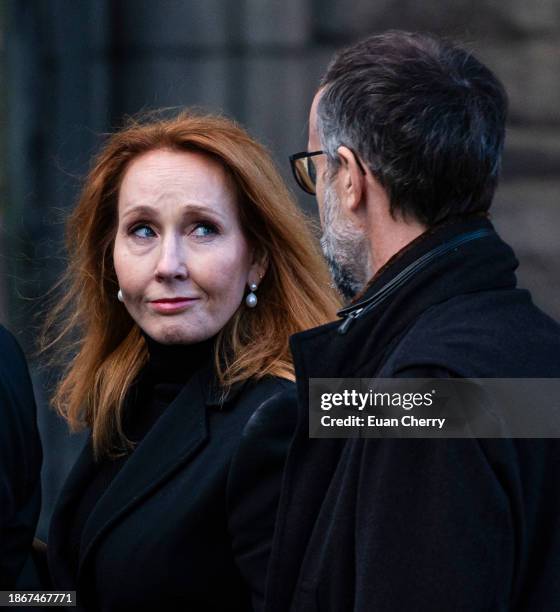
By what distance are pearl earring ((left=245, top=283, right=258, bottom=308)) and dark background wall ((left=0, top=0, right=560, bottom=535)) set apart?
2957mm

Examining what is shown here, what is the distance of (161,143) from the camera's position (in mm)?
3176

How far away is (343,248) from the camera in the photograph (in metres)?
2.34

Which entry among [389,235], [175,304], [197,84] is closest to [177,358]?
[175,304]

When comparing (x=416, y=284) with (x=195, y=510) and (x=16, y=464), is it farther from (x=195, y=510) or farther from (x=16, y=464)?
(x=16, y=464)

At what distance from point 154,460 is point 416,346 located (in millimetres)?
1095

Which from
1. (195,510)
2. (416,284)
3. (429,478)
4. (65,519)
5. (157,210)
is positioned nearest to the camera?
(429,478)

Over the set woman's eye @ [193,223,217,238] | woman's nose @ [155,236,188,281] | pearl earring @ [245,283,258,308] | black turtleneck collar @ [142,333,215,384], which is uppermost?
woman's eye @ [193,223,217,238]

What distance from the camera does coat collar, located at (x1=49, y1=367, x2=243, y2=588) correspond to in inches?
114

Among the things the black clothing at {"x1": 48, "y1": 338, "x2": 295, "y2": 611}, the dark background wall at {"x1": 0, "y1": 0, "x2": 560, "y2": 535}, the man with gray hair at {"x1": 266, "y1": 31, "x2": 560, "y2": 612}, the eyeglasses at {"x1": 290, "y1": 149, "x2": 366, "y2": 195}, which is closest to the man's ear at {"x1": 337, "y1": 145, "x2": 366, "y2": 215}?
the man with gray hair at {"x1": 266, "y1": 31, "x2": 560, "y2": 612}

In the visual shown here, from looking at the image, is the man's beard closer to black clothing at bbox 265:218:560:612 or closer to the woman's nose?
black clothing at bbox 265:218:560:612

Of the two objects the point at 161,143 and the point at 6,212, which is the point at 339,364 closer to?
the point at 161,143

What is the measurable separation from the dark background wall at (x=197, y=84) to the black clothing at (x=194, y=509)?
3139mm

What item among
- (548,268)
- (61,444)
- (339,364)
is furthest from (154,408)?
(61,444)

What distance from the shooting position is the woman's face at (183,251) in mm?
3010
